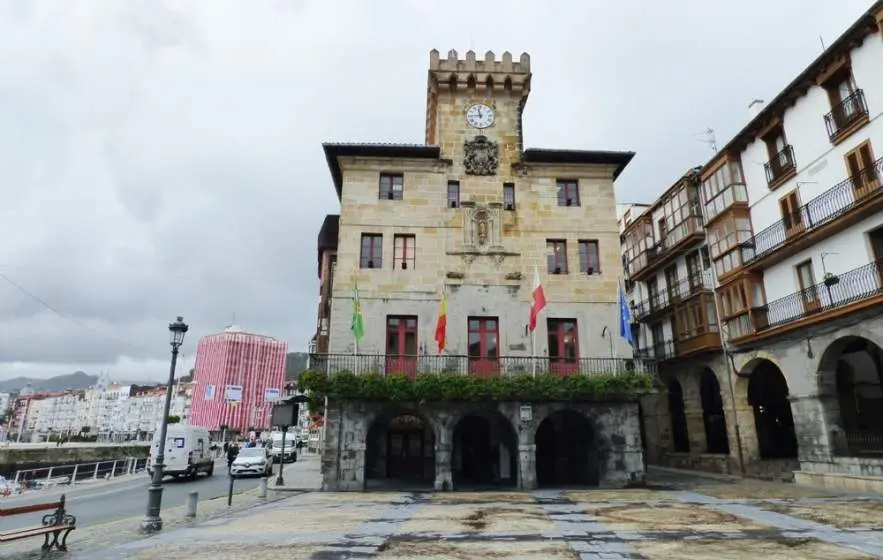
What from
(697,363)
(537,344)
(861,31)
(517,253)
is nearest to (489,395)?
(537,344)

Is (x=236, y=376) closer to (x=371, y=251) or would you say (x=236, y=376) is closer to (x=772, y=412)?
(x=371, y=251)

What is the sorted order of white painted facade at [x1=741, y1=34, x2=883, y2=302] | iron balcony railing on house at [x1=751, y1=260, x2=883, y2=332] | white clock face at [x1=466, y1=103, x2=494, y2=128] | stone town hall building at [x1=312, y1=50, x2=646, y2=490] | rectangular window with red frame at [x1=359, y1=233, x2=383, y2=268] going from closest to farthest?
1. iron balcony railing on house at [x1=751, y1=260, x2=883, y2=332]
2. white painted facade at [x1=741, y1=34, x2=883, y2=302]
3. stone town hall building at [x1=312, y1=50, x2=646, y2=490]
4. rectangular window with red frame at [x1=359, y1=233, x2=383, y2=268]
5. white clock face at [x1=466, y1=103, x2=494, y2=128]

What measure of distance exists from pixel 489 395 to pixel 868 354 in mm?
16269

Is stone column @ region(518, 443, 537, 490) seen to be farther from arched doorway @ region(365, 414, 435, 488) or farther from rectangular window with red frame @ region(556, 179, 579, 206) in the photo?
rectangular window with red frame @ region(556, 179, 579, 206)

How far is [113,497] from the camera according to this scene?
22906mm

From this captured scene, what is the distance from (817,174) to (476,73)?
1576cm

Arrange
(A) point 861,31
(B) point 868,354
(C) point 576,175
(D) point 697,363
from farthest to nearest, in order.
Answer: (D) point 697,363 < (C) point 576,175 < (B) point 868,354 < (A) point 861,31

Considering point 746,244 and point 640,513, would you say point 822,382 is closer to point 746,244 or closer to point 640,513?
point 746,244

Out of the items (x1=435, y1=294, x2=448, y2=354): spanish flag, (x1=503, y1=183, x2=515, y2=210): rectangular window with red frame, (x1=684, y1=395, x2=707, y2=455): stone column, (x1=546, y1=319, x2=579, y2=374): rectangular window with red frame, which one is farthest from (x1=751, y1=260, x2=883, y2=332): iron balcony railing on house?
(x1=435, y1=294, x2=448, y2=354): spanish flag

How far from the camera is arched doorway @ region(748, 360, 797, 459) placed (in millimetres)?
26688

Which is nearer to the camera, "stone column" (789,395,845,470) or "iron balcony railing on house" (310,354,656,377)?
"stone column" (789,395,845,470)

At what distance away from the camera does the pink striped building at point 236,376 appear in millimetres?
132875

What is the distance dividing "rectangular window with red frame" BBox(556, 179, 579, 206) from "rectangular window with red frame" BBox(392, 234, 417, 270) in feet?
24.8

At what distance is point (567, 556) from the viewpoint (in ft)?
31.4
